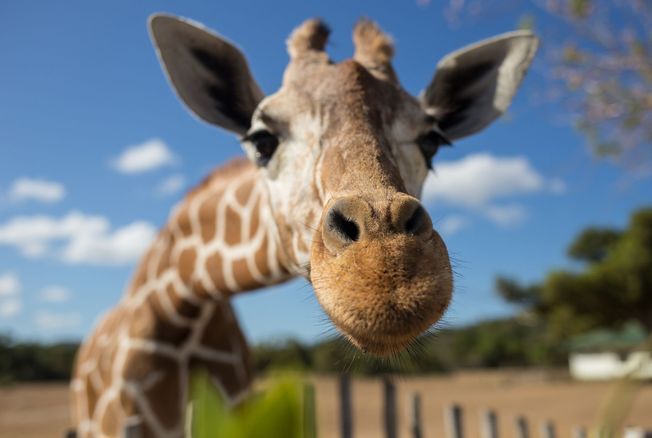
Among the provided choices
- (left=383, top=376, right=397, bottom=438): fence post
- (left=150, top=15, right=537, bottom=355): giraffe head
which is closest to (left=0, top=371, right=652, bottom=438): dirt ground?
(left=383, top=376, right=397, bottom=438): fence post

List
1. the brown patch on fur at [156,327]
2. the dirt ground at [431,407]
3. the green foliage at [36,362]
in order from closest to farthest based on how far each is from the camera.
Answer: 1. the brown patch on fur at [156,327]
2. the dirt ground at [431,407]
3. the green foliage at [36,362]

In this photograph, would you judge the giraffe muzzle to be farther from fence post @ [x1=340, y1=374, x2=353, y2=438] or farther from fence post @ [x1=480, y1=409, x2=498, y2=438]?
fence post @ [x1=480, y1=409, x2=498, y2=438]

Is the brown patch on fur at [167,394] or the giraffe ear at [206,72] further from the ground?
the giraffe ear at [206,72]

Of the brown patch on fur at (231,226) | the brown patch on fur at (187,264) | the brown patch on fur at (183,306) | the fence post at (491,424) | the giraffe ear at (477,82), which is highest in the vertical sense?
the giraffe ear at (477,82)

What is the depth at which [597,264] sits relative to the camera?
3331 centimetres

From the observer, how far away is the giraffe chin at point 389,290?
1595 mm

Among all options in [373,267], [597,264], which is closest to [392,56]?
[373,267]

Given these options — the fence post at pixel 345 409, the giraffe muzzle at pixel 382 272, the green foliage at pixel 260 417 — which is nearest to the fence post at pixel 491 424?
the fence post at pixel 345 409

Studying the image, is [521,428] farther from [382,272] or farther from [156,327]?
[382,272]

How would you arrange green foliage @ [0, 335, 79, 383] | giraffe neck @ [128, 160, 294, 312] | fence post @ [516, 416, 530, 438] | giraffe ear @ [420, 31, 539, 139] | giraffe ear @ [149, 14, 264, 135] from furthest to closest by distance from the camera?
green foliage @ [0, 335, 79, 383]
fence post @ [516, 416, 530, 438]
giraffe neck @ [128, 160, 294, 312]
giraffe ear @ [420, 31, 539, 139]
giraffe ear @ [149, 14, 264, 135]

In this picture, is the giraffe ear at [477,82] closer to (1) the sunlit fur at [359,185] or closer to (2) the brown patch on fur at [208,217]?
(1) the sunlit fur at [359,185]

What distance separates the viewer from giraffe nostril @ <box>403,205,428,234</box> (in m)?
1.71

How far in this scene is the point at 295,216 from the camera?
257 centimetres

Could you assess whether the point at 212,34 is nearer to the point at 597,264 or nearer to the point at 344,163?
the point at 344,163
